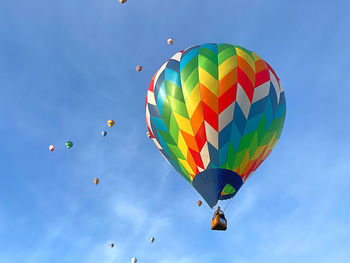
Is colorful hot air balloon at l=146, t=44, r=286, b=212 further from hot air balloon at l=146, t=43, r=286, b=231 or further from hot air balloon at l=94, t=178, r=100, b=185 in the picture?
hot air balloon at l=94, t=178, r=100, b=185

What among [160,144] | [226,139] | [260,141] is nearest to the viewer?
[226,139]

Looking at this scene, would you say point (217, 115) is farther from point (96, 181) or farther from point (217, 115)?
point (96, 181)

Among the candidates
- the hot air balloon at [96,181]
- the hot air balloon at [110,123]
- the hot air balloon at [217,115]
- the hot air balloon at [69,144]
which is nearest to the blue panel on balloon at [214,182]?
the hot air balloon at [217,115]

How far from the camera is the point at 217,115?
15.0 meters

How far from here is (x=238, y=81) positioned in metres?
15.4

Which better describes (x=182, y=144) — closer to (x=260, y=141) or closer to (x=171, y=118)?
(x=171, y=118)

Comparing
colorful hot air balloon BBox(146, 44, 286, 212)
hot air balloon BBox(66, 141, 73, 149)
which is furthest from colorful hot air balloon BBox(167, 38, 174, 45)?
hot air balloon BBox(66, 141, 73, 149)

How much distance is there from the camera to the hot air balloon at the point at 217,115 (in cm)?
1489

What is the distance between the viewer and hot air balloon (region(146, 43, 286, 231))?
1489cm

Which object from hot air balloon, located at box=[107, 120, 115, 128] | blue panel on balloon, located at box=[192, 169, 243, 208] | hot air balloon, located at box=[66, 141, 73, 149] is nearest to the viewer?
Result: blue panel on balloon, located at box=[192, 169, 243, 208]

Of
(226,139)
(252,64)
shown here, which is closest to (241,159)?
(226,139)

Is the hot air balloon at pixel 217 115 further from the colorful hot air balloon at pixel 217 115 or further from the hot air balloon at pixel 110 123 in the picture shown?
the hot air balloon at pixel 110 123

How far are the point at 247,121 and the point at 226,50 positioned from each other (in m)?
3.70


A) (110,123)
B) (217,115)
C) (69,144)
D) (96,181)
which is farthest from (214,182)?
(69,144)
